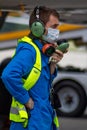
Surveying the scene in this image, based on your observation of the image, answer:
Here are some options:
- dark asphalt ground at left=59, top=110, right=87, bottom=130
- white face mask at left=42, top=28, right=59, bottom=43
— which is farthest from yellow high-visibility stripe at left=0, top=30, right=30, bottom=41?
white face mask at left=42, top=28, right=59, bottom=43

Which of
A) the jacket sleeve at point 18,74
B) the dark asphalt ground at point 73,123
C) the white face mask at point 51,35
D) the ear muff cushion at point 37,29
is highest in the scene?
the ear muff cushion at point 37,29

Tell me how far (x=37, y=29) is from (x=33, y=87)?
1.72ft

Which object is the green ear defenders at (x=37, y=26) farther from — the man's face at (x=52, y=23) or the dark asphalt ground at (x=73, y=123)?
the dark asphalt ground at (x=73, y=123)

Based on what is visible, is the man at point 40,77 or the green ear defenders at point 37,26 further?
the green ear defenders at point 37,26

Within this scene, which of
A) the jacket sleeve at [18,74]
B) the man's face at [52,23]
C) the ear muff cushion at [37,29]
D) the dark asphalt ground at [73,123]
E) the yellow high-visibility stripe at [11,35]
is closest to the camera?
the jacket sleeve at [18,74]

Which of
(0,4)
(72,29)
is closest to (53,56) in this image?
(0,4)

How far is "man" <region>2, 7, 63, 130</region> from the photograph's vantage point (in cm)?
543

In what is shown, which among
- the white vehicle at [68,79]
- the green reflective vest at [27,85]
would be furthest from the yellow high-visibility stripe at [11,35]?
the green reflective vest at [27,85]

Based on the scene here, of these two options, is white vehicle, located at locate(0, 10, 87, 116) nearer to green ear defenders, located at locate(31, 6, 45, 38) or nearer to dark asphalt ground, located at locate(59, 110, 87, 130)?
dark asphalt ground, located at locate(59, 110, 87, 130)

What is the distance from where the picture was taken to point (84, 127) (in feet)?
41.2

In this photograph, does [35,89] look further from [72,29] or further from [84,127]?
[72,29]

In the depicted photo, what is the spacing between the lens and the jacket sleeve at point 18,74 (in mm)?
5406

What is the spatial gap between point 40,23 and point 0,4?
3.89 ft

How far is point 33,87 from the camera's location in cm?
556
